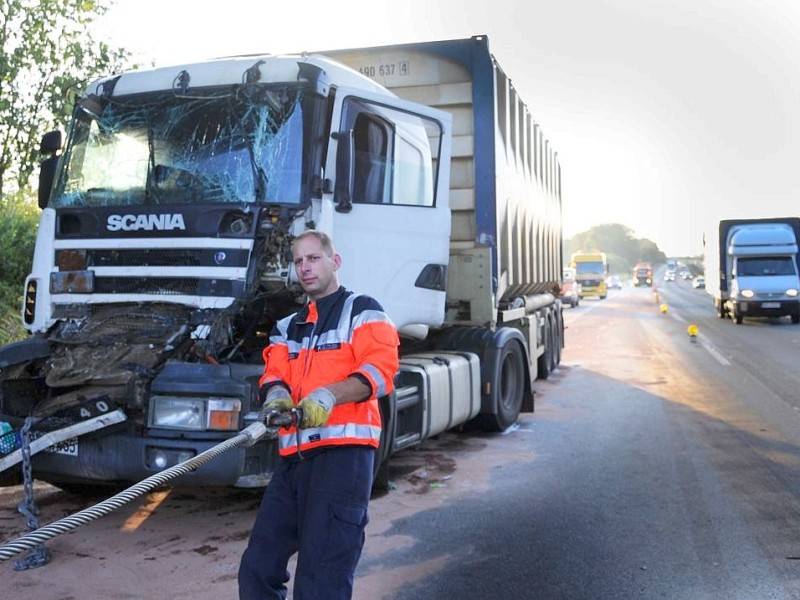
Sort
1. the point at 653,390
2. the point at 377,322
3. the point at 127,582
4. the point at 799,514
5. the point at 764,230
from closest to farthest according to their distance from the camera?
the point at 377,322 → the point at 127,582 → the point at 799,514 → the point at 653,390 → the point at 764,230

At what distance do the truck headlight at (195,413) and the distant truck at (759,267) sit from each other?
22.9 m

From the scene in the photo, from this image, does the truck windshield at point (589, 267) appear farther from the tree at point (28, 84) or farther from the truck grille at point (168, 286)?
the truck grille at point (168, 286)

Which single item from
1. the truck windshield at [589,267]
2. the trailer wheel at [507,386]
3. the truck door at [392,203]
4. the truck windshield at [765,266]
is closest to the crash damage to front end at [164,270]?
the truck door at [392,203]

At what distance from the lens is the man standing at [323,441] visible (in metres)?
2.93

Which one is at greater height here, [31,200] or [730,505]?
[31,200]

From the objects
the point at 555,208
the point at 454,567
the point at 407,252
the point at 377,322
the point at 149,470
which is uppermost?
the point at 555,208

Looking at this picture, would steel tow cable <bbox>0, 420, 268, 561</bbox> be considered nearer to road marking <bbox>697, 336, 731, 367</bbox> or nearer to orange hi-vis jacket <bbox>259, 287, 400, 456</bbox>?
orange hi-vis jacket <bbox>259, 287, 400, 456</bbox>

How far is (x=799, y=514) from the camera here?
17.7 feet

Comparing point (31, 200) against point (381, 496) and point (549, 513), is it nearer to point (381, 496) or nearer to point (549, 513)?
point (381, 496)

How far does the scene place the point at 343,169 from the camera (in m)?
5.43

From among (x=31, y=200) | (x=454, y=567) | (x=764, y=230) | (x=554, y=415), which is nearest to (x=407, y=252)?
(x=454, y=567)

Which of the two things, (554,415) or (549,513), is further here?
(554,415)

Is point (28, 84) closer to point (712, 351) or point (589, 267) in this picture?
point (712, 351)

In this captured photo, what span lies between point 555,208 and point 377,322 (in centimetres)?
1173
